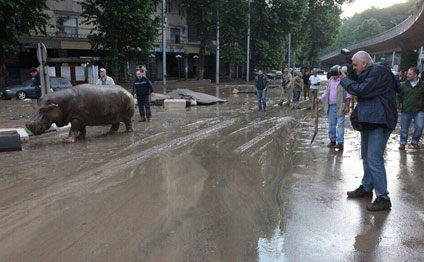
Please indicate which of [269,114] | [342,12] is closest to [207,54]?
[342,12]

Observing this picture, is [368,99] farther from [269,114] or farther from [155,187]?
[269,114]

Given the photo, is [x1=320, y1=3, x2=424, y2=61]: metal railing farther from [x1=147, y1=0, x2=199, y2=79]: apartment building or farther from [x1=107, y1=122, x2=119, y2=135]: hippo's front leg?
[x1=147, y1=0, x2=199, y2=79]: apartment building

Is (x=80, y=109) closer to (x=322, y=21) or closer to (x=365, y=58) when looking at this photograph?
(x=365, y=58)

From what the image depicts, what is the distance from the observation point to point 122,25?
2833cm

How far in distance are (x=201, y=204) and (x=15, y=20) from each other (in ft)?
75.3

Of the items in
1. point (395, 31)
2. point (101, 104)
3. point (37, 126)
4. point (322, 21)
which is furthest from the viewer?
point (322, 21)

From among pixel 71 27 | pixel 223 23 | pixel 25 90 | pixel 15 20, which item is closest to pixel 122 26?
pixel 15 20

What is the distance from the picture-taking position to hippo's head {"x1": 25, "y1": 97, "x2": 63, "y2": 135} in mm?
9016

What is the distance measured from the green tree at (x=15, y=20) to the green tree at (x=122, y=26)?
13.9 feet

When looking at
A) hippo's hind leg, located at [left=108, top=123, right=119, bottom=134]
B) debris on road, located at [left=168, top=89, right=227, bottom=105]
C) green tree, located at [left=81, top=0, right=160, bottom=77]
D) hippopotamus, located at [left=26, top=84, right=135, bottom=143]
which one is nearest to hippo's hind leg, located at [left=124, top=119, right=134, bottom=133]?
hippopotamus, located at [left=26, top=84, right=135, bottom=143]

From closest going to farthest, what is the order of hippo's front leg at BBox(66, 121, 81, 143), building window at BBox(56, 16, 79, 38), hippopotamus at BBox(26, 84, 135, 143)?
hippopotamus at BBox(26, 84, 135, 143) → hippo's front leg at BBox(66, 121, 81, 143) → building window at BBox(56, 16, 79, 38)

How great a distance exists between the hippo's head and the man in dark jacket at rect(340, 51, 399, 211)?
674cm

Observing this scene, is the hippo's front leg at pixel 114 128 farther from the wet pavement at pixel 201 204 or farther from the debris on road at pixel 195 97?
the debris on road at pixel 195 97

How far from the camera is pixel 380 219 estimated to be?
471cm
